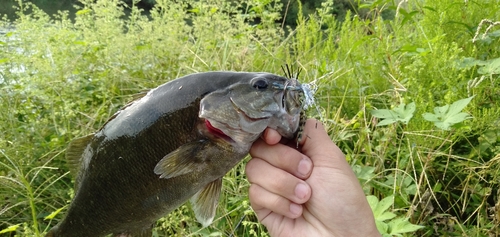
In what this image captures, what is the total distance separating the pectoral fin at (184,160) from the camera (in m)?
1.28

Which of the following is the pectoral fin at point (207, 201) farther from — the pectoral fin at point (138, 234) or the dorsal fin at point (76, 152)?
the dorsal fin at point (76, 152)

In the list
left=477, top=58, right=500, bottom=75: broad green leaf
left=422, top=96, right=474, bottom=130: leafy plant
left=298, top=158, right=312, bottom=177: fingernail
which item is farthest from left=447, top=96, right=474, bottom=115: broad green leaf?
left=298, top=158, right=312, bottom=177: fingernail

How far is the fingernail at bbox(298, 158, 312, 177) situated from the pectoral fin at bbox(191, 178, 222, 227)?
0.30m

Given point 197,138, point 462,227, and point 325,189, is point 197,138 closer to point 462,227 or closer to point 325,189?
point 325,189

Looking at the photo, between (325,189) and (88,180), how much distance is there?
0.88m

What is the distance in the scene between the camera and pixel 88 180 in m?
1.45

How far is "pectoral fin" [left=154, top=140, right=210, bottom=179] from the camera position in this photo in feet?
4.21

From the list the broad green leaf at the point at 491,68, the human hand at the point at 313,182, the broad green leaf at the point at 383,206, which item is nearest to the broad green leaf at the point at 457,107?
the broad green leaf at the point at 491,68

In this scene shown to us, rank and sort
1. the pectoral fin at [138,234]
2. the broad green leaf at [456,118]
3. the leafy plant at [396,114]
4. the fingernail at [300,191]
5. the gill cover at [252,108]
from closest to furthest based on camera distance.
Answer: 1. the gill cover at [252,108]
2. the fingernail at [300,191]
3. the pectoral fin at [138,234]
4. the broad green leaf at [456,118]
5. the leafy plant at [396,114]

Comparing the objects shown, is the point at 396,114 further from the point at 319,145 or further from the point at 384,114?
the point at 319,145

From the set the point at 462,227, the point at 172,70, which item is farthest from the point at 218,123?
the point at 172,70

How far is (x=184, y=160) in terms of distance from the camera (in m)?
1.29

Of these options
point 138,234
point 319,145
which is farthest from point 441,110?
point 138,234

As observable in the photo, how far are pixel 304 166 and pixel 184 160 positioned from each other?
45cm
